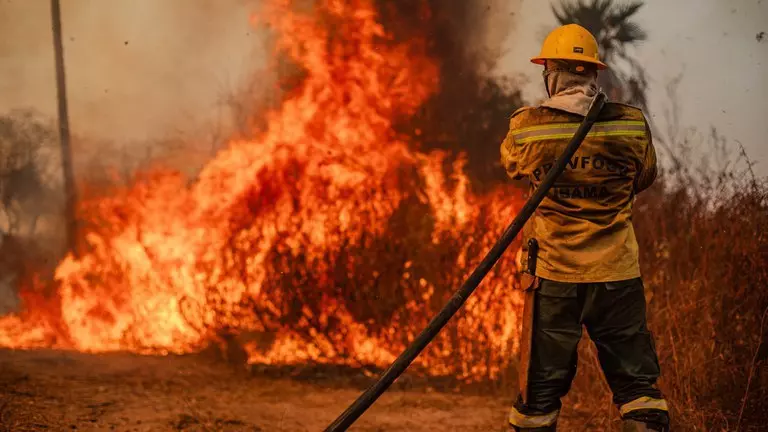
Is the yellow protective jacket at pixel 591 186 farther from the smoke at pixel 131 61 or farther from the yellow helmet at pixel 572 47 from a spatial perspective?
the smoke at pixel 131 61

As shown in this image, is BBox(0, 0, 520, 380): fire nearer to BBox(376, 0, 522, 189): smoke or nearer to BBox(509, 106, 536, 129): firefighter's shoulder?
BBox(376, 0, 522, 189): smoke

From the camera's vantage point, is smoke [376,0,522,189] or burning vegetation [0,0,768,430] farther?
smoke [376,0,522,189]

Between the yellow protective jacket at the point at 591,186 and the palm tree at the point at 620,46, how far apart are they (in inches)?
179

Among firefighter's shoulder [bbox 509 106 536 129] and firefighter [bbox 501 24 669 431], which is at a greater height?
firefighter's shoulder [bbox 509 106 536 129]

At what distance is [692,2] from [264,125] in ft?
16.2

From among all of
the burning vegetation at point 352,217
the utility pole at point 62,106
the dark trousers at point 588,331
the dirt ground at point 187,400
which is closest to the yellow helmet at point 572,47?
the dark trousers at point 588,331

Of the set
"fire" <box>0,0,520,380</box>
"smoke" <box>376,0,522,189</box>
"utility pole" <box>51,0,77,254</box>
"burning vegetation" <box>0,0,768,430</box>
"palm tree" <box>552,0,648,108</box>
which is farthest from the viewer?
"utility pole" <box>51,0,77,254</box>

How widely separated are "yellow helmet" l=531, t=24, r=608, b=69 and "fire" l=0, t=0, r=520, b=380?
3506mm

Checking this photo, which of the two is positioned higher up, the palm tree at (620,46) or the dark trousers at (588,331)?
the palm tree at (620,46)

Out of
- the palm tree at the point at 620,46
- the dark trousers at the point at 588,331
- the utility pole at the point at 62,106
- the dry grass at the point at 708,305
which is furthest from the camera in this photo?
the utility pole at the point at 62,106

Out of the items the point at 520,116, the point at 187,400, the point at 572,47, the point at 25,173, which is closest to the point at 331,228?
the point at 187,400

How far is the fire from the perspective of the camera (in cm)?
700

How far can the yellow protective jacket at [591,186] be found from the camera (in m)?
3.26

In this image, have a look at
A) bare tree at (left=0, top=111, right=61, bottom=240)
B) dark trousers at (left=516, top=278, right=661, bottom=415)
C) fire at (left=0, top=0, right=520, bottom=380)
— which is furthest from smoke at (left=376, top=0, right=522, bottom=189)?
bare tree at (left=0, top=111, right=61, bottom=240)
